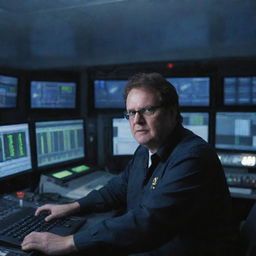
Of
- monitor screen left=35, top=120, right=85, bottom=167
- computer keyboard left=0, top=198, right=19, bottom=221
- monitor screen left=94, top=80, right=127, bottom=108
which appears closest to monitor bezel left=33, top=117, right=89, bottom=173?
monitor screen left=35, top=120, right=85, bottom=167

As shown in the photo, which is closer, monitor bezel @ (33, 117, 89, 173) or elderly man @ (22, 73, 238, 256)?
elderly man @ (22, 73, 238, 256)

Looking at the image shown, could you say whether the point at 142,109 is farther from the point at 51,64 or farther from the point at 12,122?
the point at 51,64

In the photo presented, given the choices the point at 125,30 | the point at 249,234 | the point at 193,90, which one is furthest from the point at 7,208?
the point at 193,90

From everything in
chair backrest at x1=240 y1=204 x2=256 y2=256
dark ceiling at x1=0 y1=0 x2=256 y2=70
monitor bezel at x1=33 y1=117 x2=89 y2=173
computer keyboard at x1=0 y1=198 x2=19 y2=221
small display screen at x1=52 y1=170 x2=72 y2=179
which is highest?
dark ceiling at x1=0 y1=0 x2=256 y2=70

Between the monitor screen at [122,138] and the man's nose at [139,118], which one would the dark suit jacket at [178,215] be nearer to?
the man's nose at [139,118]

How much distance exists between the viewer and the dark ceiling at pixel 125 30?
1.63m

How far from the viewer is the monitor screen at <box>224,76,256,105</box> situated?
2.60 meters

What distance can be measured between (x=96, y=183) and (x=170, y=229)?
92 centimetres

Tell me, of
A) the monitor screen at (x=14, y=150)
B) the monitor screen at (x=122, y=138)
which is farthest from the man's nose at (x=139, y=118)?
the monitor screen at (x=122, y=138)

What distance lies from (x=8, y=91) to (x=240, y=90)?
6.40ft

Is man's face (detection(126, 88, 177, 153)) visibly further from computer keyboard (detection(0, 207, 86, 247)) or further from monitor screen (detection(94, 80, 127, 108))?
monitor screen (detection(94, 80, 127, 108))

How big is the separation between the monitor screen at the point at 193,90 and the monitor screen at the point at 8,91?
4.49 ft

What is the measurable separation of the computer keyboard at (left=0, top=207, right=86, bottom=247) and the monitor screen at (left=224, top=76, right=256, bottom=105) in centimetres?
173

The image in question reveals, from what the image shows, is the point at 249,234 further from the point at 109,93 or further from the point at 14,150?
the point at 109,93
